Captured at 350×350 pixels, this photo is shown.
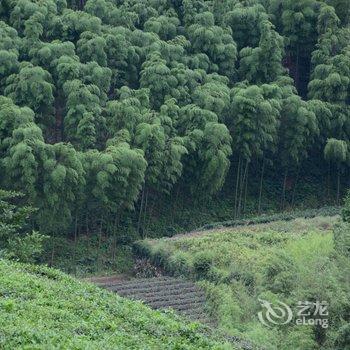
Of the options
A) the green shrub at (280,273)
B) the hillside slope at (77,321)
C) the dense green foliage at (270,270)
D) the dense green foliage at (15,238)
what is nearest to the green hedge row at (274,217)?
the dense green foliage at (270,270)

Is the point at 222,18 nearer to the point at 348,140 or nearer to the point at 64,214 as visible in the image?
the point at 348,140

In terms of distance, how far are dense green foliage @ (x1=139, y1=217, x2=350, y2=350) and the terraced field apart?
0.27m

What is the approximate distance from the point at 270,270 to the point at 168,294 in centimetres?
223

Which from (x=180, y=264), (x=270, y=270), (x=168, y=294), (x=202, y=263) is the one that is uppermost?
(x=270, y=270)

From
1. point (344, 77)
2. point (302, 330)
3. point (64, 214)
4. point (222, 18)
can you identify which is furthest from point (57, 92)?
point (302, 330)

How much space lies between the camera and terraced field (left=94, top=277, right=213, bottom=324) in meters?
18.3

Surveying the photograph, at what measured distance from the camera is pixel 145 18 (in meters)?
29.6

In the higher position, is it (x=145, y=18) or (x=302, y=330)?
(x=145, y=18)

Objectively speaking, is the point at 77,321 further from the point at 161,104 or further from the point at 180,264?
the point at 161,104

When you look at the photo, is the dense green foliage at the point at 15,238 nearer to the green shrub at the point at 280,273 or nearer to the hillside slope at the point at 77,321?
the hillside slope at the point at 77,321

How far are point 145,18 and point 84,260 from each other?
29.0ft

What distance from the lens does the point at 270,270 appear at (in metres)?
18.3

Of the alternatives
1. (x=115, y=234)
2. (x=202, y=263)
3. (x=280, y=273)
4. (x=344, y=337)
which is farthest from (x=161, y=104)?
(x=344, y=337)

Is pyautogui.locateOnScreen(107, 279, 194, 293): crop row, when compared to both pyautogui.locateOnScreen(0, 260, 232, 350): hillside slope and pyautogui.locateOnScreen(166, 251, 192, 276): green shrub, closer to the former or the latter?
pyautogui.locateOnScreen(166, 251, 192, 276): green shrub
